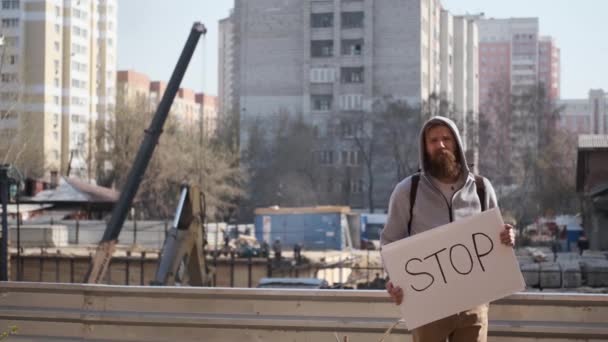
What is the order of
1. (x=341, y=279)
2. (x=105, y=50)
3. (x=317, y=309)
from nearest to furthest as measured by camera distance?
(x=317, y=309)
(x=341, y=279)
(x=105, y=50)

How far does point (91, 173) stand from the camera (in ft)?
241

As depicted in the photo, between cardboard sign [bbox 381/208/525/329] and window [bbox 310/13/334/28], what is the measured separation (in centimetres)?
9182

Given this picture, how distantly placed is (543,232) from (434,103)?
19.2m

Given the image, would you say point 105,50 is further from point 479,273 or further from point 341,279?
point 479,273

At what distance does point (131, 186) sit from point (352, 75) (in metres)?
68.4

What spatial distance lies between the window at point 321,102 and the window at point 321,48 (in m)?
3.83

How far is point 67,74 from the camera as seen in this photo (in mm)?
96312

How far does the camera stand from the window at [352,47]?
314 feet

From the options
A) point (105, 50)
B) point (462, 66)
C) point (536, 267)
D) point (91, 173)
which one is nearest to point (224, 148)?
point (91, 173)

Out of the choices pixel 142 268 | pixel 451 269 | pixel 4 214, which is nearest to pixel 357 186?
pixel 142 268

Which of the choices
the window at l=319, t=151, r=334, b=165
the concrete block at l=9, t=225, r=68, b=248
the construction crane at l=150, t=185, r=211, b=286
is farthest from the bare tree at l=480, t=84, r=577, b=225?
Answer: the construction crane at l=150, t=185, r=211, b=286

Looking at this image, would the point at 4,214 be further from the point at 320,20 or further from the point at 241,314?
the point at 320,20

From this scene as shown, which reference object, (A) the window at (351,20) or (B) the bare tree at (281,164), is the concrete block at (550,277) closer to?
(B) the bare tree at (281,164)

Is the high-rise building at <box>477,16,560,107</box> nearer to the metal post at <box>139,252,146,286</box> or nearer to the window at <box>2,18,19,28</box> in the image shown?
the window at <box>2,18,19,28</box>
